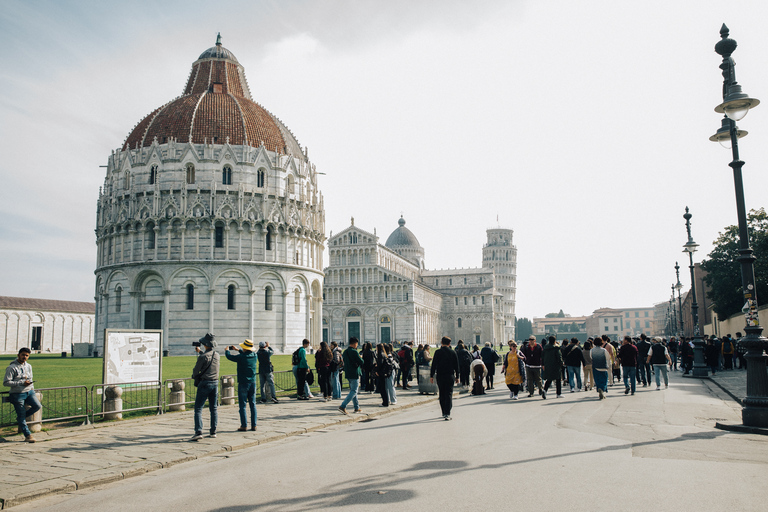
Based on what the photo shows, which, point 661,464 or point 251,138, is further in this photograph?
point 251,138

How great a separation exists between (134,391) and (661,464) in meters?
12.0

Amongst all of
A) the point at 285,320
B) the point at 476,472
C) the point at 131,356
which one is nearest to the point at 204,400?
the point at 131,356

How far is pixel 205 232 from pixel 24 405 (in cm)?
3841

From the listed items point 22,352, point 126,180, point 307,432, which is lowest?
point 307,432

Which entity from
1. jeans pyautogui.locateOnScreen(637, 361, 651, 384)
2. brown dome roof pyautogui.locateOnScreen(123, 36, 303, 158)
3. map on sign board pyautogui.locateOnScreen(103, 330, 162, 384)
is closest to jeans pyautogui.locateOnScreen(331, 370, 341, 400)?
map on sign board pyautogui.locateOnScreen(103, 330, 162, 384)

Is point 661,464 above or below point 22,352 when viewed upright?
below

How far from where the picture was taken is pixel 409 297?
9444cm

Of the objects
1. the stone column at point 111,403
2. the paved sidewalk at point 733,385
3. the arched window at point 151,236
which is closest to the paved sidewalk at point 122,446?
the stone column at point 111,403

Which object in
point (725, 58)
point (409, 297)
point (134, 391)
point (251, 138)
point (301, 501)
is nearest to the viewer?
point (301, 501)

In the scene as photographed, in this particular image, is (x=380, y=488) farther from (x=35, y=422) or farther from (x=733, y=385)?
(x=733, y=385)

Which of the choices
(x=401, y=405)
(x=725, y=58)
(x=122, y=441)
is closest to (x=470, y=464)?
(x=122, y=441)

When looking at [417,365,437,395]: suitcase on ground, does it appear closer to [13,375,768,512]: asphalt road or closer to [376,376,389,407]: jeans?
[376,376,389,407]: jeans

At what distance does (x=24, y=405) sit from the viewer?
35.4ft

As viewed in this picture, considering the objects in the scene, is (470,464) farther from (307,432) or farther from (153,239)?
(153,239)
